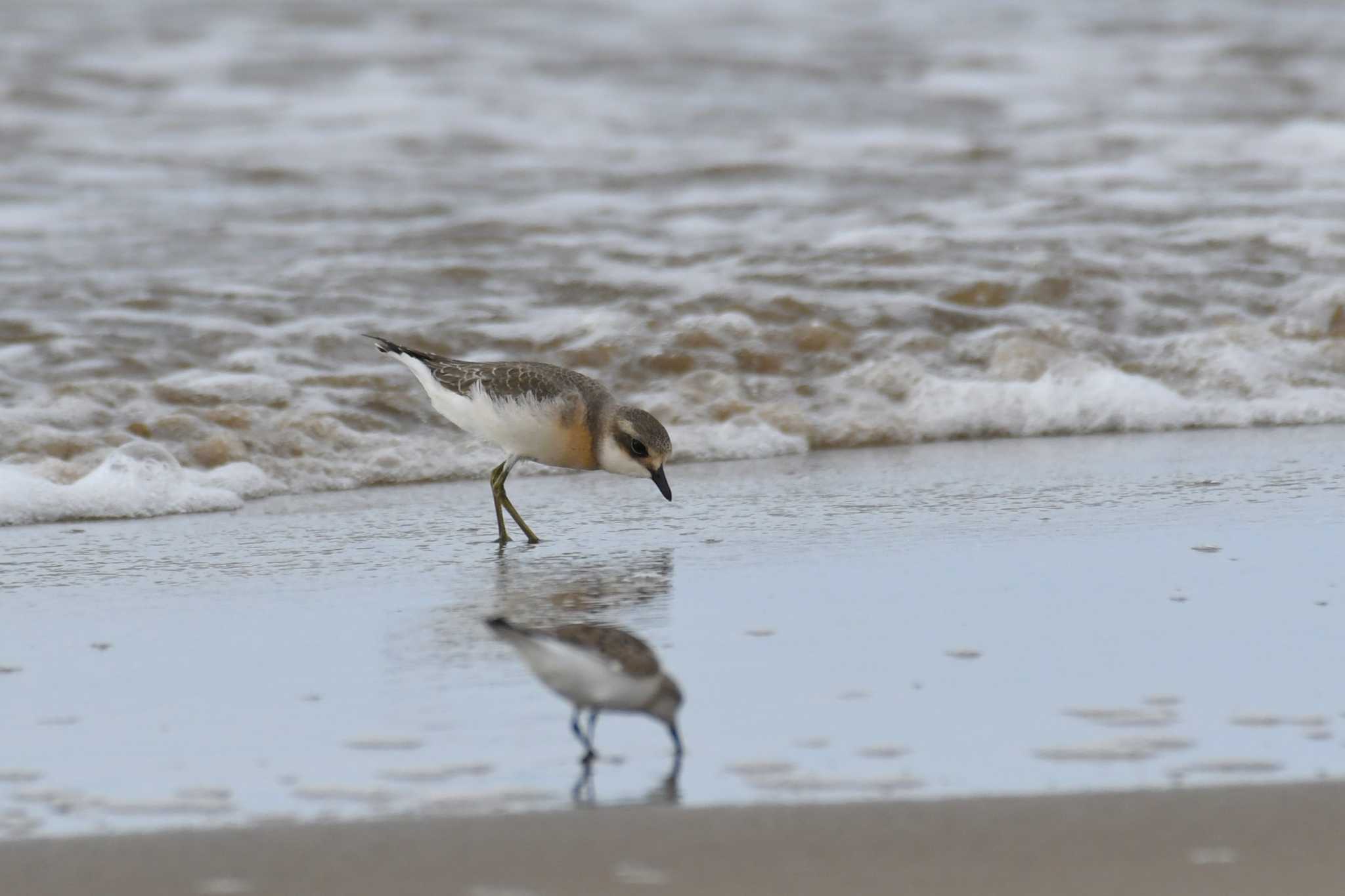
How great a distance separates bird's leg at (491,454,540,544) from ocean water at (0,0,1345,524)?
855 mm

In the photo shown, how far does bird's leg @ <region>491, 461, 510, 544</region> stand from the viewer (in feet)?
20.1

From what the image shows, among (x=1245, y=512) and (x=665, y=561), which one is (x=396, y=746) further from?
(x=1245, y=512)

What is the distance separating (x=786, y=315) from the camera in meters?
8.93

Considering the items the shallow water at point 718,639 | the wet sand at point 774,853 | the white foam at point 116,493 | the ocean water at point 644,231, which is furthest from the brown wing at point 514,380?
the wet sand at point 774,853

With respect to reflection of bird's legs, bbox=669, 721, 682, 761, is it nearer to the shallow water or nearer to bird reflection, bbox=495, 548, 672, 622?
the shallow water

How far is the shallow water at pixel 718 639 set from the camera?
353 cm

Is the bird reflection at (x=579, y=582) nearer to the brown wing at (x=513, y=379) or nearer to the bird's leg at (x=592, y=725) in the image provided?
the brown wing at (x=513, y=379)

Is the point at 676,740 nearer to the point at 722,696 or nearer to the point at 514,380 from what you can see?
the point at 722,696

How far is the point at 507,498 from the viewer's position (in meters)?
6.58

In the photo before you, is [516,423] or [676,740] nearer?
[676,740]

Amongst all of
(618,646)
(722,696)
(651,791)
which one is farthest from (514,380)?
(651,791)

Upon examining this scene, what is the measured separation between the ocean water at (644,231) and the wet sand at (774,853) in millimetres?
→ 3735

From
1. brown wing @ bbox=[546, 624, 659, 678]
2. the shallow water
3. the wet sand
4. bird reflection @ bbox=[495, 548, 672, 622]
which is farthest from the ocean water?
the wet sand

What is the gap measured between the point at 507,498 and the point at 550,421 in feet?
1.24
